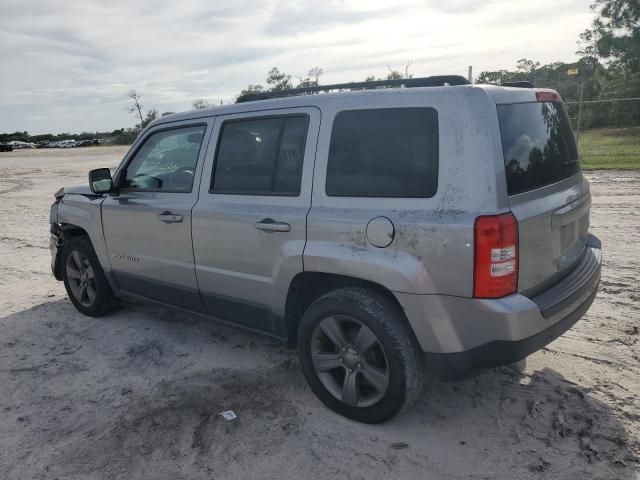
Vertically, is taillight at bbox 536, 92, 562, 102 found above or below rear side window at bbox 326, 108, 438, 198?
above

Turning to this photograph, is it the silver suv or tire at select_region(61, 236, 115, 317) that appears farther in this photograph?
tire at select_region(61, 236, 115, 317)

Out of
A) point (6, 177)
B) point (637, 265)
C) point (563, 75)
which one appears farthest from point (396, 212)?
point (563, 75)

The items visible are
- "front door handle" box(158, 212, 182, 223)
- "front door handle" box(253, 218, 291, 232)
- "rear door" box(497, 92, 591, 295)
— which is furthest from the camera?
"front door handle" box(158, 212, 182, 223)

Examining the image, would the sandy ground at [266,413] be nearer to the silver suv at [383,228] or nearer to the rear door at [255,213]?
the silver suv at [383,228]

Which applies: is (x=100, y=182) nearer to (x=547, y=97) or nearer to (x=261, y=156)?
(x=261, y=156)

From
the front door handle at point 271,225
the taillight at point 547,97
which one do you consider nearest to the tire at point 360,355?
the front door handle at point 271,225

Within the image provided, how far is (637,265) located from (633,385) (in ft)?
9.16

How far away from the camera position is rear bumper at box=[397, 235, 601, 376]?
2598 mm

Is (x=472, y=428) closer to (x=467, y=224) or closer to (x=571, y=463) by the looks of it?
(x=571, y=463)

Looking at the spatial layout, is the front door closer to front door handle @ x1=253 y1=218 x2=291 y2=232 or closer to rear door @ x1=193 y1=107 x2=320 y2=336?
rear door @ x1=193 y1=107 x2=320 y2=336

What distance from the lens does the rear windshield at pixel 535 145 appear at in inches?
106

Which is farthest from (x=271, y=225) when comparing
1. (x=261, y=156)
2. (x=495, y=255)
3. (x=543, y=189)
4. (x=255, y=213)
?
(x=543, y=189)

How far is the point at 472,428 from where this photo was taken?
305 centimetres

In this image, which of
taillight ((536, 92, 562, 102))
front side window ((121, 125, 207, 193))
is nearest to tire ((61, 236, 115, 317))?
front side window ((121, 125, 207, 193))
